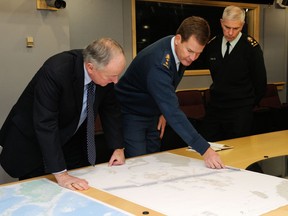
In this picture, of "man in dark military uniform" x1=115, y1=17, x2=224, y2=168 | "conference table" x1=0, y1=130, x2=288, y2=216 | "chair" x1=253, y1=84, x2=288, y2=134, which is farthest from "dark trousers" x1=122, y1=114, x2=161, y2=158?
"chair" x1=253, y1=84, x2=288, y2=134

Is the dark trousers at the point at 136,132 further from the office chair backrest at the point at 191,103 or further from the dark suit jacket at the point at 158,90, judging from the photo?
the office chair backrest at the point at 191,103

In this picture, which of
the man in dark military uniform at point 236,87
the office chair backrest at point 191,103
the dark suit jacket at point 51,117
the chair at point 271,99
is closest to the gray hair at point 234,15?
the man in dark military uniform at point 236,87

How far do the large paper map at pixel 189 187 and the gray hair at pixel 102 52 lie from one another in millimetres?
522

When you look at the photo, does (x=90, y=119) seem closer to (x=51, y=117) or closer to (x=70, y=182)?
(x=51, y=117)

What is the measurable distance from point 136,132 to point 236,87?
1011mm

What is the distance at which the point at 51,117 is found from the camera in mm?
1678

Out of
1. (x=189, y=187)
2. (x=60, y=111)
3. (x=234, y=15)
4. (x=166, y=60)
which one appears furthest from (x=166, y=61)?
(x=234, y=15)

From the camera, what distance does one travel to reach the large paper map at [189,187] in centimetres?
137

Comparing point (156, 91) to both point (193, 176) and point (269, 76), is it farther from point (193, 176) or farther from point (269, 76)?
point (269, 76)

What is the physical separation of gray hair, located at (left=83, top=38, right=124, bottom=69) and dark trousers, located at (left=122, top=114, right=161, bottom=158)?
73 centimetres

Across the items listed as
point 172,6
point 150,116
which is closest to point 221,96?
point 150,116

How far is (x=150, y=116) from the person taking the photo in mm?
2359

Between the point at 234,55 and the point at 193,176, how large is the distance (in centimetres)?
143

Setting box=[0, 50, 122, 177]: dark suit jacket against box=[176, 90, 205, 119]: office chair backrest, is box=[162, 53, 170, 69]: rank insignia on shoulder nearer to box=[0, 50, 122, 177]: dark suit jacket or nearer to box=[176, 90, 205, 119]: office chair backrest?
box=[0, 50, 122, 177]: dark suit jacket
